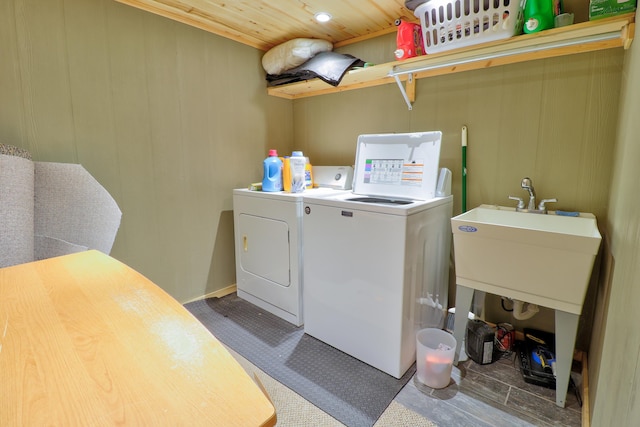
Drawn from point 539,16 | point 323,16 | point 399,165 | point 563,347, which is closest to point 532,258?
point 563,347

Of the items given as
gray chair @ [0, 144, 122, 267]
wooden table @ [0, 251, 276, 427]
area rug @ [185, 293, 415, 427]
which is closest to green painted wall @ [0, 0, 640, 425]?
gray chair @ [0, 144, 122, 267]

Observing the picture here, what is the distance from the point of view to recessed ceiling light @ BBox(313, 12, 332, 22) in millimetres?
2125

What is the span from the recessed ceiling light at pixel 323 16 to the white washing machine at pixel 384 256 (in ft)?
2.78

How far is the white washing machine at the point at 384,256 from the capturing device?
1.62 metres

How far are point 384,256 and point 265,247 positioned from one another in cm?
98

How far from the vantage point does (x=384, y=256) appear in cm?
163

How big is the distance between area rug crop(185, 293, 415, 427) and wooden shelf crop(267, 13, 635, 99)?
1719 mm

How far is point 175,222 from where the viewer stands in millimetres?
2342

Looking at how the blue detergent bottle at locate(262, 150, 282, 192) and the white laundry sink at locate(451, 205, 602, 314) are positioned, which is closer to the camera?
the white laundry sink at locate(451, 205, 602, 314)

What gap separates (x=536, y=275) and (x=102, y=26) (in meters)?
2.65

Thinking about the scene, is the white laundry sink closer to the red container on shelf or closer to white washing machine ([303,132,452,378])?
white washing machine ([303,132,452,378])

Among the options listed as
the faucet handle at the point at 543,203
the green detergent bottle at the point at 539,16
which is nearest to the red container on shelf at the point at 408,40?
the green detergent bottle at the point at 539,16

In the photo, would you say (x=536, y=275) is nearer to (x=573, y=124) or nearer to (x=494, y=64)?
(x=573, y=124)

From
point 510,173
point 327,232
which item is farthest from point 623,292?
point 327,232
